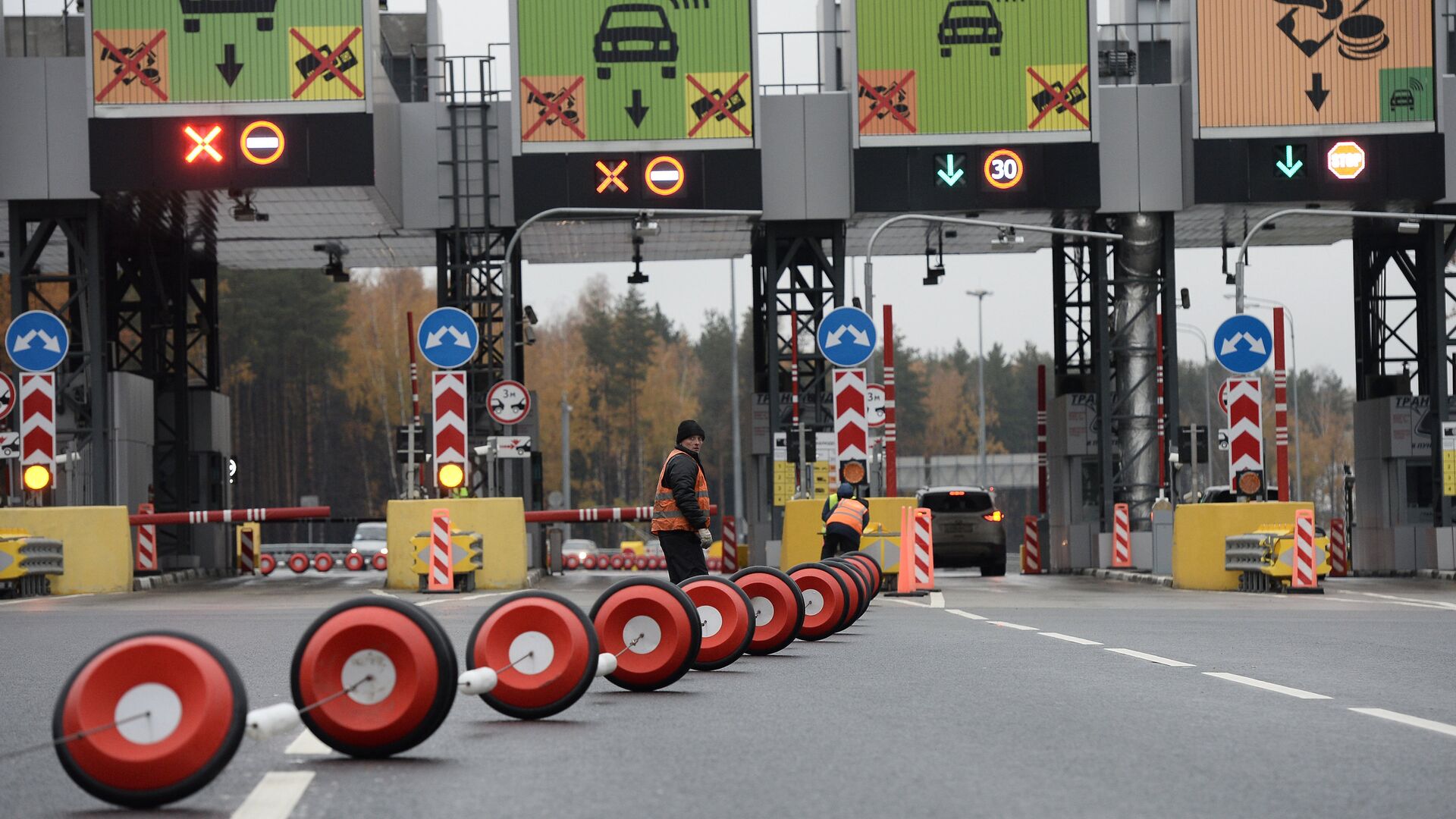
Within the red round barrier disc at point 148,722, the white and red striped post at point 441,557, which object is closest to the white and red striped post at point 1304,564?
the white and red striped post at point 441,557

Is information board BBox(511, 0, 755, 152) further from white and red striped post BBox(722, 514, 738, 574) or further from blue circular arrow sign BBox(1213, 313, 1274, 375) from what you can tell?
blue circular arrow sign BBox(1213, 313, 1274, 375)

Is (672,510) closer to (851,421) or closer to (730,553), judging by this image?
(851,421)

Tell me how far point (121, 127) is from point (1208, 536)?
61.2 feet

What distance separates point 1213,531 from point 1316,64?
1193 centimetres

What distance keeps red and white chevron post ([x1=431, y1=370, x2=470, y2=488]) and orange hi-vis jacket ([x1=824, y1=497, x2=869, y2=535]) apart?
24.6 ft

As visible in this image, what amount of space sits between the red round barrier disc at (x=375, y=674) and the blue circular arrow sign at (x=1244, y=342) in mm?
20662

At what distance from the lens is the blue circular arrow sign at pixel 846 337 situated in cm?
2645

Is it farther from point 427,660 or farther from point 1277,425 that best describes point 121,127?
point 427,660


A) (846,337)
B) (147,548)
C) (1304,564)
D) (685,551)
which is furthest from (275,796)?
(147,548)

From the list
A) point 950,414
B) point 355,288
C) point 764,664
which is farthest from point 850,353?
point 950,414

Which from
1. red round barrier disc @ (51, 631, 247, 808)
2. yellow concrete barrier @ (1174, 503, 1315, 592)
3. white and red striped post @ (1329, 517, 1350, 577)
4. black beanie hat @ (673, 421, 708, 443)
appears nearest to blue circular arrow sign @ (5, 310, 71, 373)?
black beanie hat @ (673, 421, 708, 443)

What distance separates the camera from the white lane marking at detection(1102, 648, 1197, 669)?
1228 cm

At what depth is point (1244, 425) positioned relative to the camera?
91.2ft

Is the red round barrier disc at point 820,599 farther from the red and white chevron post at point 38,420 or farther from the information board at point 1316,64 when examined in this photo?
the information board at point 1316,64
